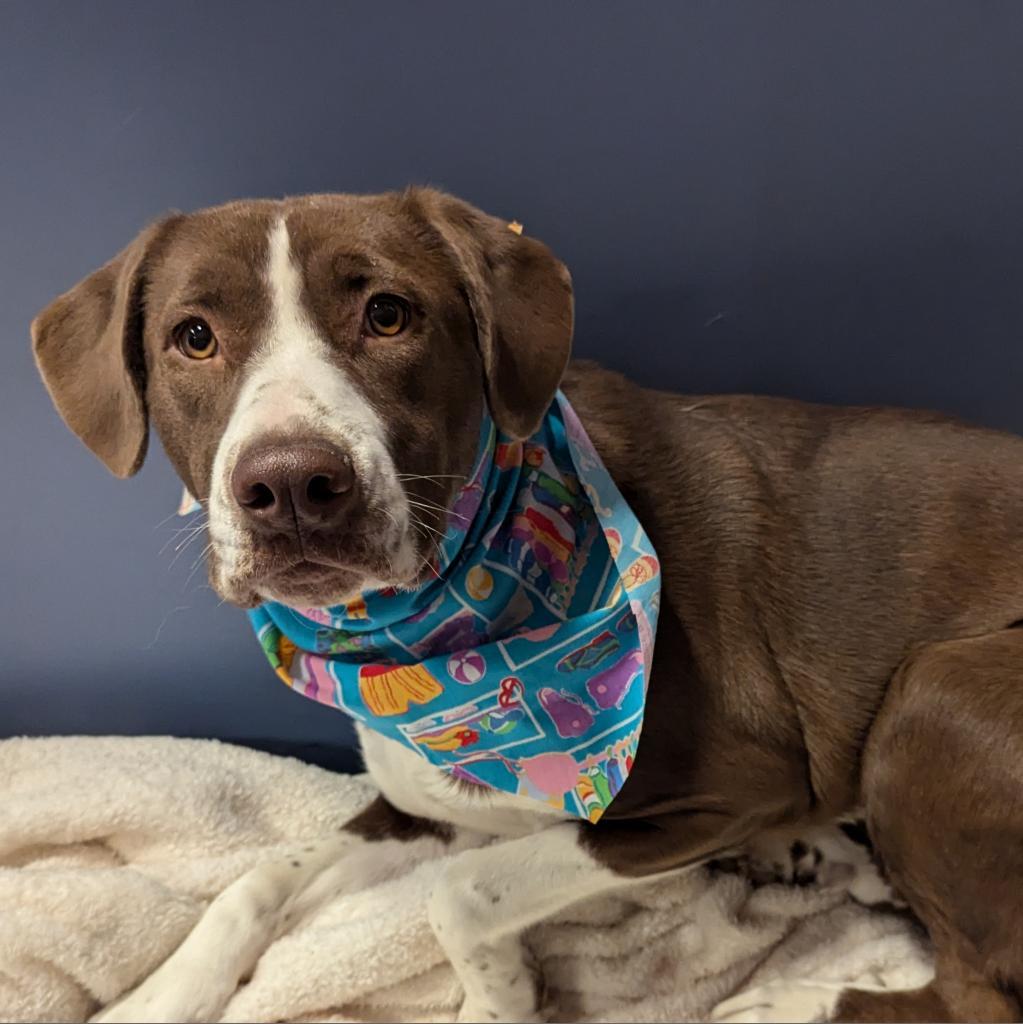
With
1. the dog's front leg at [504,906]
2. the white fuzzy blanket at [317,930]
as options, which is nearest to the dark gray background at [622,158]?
the white fuzzy blanket at [317,930]

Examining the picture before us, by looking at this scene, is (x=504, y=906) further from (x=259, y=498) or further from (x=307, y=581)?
(x=259, y=498)

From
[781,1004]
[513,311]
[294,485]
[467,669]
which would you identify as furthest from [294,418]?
[781,1004]

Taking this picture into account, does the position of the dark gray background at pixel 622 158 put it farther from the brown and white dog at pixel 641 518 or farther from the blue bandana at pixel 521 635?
the blue bandana at pixel 521 635

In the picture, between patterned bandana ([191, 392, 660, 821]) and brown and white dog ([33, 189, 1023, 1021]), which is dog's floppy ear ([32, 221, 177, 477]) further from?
patterned bandana ([191, 392, 660, 821])

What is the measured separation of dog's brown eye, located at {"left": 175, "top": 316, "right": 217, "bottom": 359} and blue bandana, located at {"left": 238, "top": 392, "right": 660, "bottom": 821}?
1.64ft

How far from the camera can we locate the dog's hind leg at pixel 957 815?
172 cm

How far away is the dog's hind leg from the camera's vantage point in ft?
5.64

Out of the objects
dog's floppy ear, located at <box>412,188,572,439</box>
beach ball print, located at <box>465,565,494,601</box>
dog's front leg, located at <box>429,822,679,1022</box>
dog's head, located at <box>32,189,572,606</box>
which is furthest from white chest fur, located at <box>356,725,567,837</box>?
dog's floppy ear, located at <box>412,188,572,439</box>

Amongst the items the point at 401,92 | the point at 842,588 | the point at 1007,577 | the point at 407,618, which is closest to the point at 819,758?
the point at 842,588

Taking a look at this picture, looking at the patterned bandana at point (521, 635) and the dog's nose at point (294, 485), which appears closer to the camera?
the dog's nose at point (294, 485)

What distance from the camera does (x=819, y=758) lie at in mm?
1996

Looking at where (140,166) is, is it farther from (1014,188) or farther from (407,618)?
(1014,188)

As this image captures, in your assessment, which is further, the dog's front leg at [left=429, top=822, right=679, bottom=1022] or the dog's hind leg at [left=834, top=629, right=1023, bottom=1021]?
Result: the dog's front leg at [left=429, top=822, right=679, bottom=1022]

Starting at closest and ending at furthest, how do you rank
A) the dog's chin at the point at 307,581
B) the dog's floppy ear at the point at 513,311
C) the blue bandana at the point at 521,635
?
the dog's chin at the point at 307,581, the dog's floppy ear at the point at 513,311, the blue bandana at the point at 521,635
